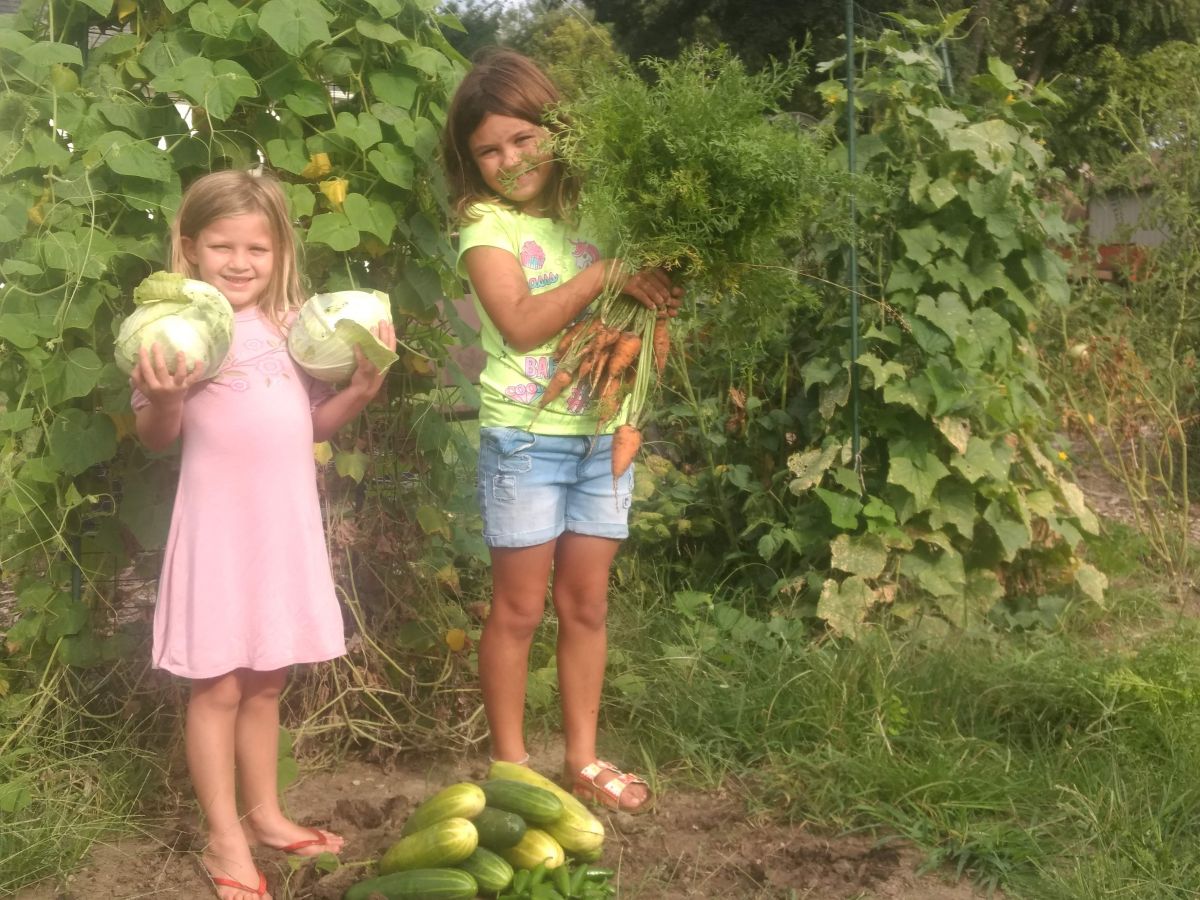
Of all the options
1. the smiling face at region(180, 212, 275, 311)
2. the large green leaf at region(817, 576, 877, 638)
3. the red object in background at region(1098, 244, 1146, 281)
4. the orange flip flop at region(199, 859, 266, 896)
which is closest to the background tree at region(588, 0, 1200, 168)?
the red object in background at region(1098, 244, 1146, 281)

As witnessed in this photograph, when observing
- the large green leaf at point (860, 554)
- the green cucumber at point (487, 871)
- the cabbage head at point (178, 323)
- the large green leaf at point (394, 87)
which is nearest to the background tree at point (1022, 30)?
the large green leaf at point (860, 554)

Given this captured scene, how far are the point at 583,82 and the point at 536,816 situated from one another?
167 cm

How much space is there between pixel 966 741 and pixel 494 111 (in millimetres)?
2003

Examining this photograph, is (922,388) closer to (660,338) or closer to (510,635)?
(660,338)

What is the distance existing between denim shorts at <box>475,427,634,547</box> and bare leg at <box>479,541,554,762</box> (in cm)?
6

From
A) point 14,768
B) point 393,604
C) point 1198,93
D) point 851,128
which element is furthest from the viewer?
point 1198,93

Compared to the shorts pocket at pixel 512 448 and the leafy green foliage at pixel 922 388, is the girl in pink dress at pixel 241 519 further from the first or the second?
the leafy green foliage at pixel 922 388

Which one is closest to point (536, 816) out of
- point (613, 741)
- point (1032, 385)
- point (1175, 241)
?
point (613, 741)

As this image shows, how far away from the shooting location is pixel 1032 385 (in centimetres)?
464

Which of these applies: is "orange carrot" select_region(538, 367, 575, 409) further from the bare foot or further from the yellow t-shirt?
the bare foot

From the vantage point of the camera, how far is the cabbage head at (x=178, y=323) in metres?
2.39

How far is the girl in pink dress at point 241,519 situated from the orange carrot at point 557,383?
39 cm

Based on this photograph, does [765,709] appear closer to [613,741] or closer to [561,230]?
[613,741]

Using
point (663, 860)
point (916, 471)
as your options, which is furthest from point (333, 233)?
point (916, 471)
